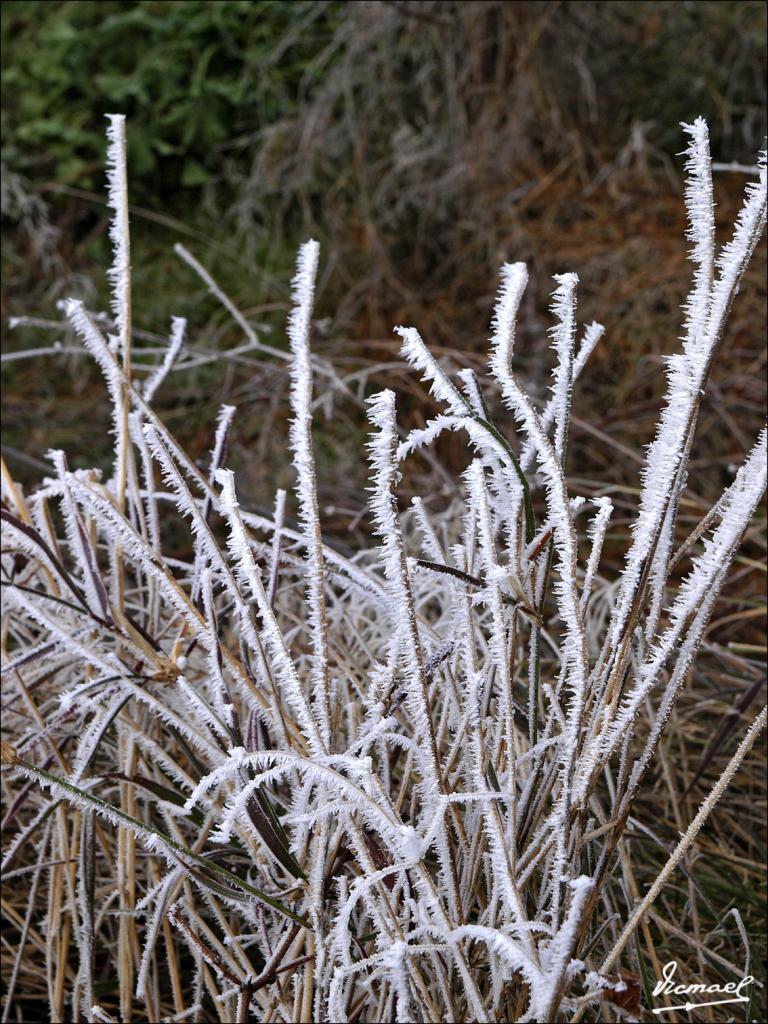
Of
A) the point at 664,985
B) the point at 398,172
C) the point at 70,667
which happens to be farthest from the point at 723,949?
the point at 398,172

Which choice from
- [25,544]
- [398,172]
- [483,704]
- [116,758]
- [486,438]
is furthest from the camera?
[398,172]

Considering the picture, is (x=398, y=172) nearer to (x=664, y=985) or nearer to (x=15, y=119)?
(x=15, y=119)

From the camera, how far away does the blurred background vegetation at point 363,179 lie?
220cm

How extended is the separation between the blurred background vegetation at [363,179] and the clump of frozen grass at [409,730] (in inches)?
45.8

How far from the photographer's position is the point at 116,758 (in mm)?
977

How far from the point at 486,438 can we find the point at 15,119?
244 cm

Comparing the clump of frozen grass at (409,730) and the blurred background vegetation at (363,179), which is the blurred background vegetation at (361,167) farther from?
the clump of frozen grass at (409,730)

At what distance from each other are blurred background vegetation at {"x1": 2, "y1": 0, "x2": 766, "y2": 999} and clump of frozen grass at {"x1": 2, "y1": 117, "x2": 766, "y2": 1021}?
1.16m

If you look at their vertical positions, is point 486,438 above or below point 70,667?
above

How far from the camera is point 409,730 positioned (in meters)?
0.88

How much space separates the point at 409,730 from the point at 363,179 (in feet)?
6.30
